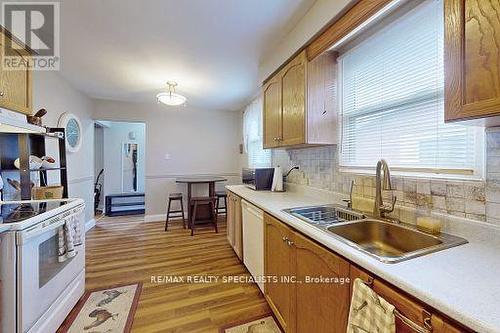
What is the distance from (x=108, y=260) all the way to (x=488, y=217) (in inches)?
134

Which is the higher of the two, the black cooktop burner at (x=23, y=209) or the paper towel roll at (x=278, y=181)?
the paper towel roll at (x=278, y=181)

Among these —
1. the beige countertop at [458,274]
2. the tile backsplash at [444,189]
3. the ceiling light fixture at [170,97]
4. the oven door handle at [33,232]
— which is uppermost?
the ceiling light fixture at [170,97]

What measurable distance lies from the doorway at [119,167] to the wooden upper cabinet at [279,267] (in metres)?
4.34

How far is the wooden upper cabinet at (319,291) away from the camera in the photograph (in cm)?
94

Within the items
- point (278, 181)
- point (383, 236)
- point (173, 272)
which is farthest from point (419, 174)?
point (173, 272)

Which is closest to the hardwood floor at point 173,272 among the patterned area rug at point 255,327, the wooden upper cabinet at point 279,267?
the patterned area rug at point 255,327

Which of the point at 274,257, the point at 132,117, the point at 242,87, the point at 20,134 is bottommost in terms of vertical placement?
the point at 274,257

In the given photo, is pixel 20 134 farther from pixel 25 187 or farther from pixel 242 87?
pixel 242 87

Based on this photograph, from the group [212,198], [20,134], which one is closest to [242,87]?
[212,198]

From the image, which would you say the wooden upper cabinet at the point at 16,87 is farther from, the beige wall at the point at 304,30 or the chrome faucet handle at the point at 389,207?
the chrome faucet handle at the point at 389,207

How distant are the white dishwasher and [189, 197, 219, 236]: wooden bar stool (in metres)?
1.54

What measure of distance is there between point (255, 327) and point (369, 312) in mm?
1134

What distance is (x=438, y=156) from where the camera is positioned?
3.91 ft

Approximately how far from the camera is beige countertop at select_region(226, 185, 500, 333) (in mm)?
549
